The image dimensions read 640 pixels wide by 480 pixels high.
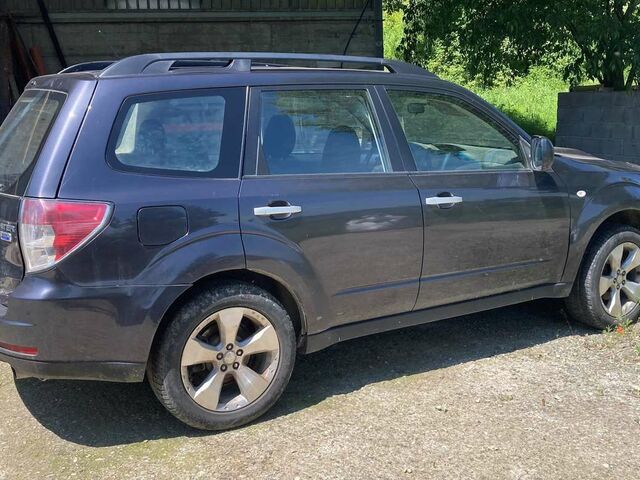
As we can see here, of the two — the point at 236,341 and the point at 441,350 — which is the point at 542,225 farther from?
the point at 236,341

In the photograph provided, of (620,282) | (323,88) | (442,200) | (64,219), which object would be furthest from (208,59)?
(620,282)

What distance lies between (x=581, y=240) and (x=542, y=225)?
39 cm

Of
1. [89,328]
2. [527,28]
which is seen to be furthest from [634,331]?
[527,28]

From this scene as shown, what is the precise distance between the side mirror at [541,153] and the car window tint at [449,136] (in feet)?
0.30

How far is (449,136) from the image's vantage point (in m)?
4.39

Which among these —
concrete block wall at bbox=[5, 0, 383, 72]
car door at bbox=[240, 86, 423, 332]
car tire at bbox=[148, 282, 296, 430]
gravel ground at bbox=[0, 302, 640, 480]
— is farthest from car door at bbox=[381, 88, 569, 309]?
concrete block wall at bbox=[5, 0, 383, 72]

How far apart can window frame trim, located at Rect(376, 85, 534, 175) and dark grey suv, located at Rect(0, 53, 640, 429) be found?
13mm

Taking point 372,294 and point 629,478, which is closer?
point 629,478

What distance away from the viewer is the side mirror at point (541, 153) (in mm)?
4367

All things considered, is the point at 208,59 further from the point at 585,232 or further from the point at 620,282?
the point at 620,282

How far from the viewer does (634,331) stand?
4914mm

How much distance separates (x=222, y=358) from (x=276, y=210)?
81 centimetres

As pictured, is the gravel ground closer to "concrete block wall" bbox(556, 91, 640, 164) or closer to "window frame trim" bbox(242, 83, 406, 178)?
"window frame trim" bbox(242, 83, 406, 178)

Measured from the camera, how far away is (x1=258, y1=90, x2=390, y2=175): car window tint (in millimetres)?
3676
